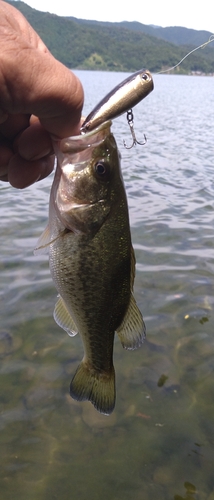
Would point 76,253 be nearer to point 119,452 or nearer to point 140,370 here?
point 119,452

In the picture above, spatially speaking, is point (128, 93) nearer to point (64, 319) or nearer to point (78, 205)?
point (78, 205)

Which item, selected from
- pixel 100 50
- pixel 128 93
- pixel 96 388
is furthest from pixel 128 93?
pixel 100 50

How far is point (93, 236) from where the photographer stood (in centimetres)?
239

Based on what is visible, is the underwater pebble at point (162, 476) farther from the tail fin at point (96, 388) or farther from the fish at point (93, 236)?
the fish at point (93, 236)

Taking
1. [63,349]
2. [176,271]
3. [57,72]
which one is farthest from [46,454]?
[176,271]

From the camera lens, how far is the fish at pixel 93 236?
7.77 feet

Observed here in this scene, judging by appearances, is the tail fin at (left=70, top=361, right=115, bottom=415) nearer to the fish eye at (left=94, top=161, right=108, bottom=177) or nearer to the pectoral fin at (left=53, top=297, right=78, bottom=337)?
the pectoral fin at (left=53, top=297, right=78, bottom=337)

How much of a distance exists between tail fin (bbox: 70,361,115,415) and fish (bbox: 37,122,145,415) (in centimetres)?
29

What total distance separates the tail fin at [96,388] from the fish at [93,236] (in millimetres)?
294

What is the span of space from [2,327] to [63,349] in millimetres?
915

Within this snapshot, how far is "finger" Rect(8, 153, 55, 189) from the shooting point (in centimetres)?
315

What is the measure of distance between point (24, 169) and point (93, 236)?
3.56 ft

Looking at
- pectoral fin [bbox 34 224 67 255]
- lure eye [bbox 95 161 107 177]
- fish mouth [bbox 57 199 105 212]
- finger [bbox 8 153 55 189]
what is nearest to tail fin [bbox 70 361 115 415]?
pectoral fin [bbox 34 224 67 255]

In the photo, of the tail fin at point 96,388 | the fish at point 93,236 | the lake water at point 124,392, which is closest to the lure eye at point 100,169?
the fish at point 93,236
